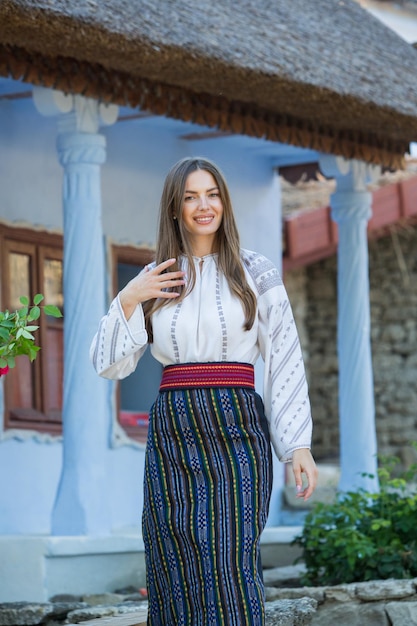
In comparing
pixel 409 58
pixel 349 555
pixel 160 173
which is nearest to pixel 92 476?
pixel 349 555

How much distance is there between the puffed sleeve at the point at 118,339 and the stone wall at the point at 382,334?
26.7ft

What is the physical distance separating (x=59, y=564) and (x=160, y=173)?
3328 mm

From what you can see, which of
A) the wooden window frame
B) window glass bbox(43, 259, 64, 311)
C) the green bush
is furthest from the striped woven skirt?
window glass bbox(43, 259, 64, 311)

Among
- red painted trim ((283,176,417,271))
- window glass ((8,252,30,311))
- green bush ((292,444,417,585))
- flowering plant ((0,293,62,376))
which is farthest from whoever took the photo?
red painted trim ((283,176,417,271))

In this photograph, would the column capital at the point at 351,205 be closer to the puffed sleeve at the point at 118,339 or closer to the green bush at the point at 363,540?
the green bush at the point at 363,540

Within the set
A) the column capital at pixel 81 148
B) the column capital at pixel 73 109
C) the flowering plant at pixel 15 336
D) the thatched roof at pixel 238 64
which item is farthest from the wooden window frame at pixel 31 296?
the flowering plant at pixel 15 336

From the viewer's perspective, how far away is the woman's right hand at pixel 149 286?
154 inches

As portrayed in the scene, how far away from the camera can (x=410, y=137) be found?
8.95m

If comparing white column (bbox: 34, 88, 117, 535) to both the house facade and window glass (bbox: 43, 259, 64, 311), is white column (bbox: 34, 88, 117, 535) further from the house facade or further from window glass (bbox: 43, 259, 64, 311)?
window glass (bbox: 43, 259, 64, 311)

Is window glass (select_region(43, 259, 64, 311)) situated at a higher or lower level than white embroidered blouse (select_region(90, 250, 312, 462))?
higher

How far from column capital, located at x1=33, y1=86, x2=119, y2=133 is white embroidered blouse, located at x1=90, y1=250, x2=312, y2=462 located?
10.6ft

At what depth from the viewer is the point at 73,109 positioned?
23.5 feet

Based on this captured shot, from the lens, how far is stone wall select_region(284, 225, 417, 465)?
12.1 m

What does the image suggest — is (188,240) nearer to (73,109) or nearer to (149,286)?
(149,286)
